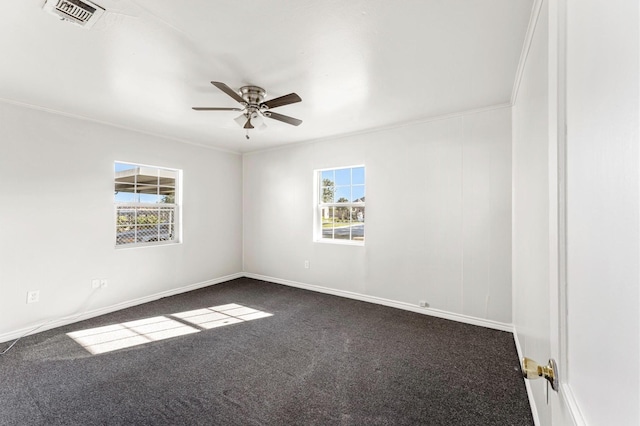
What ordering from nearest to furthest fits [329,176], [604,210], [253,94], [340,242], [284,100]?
[604,210] < [284,100] < [253,94] < [340,242] < [329,176]

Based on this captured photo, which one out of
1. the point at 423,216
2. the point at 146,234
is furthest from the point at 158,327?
the point at 423,216

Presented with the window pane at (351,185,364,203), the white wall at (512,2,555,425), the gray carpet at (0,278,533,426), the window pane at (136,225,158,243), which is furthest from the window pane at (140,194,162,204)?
the white wall at (512,2,555,425)

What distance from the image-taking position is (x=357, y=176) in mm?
4301

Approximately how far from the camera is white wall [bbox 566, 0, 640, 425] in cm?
48

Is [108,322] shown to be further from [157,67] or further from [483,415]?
[483,415]

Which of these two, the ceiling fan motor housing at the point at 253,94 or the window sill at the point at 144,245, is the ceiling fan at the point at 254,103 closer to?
the ceiling fan motor housing at the point at 253,94

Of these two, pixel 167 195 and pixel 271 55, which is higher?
pixel 271 55

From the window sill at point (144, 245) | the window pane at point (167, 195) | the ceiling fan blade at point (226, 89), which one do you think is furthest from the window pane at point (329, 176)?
the window sill at point (144, 245)

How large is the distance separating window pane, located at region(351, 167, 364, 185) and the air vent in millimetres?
3283

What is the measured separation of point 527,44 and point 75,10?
283cm

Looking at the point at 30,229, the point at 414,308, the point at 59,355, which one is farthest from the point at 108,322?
the point at 414,308

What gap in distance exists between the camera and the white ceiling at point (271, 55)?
1.65 metres

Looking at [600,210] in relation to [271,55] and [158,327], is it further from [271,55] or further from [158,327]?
[158,327]

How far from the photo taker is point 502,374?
2.30 metres
